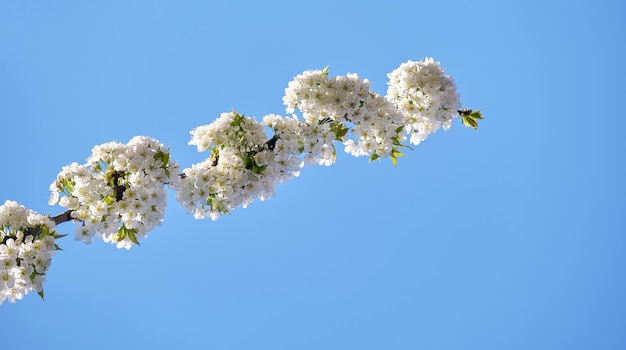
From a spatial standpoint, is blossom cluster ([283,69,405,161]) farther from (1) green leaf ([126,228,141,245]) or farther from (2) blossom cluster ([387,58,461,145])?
(1) green leaf ([126,228,141,245])

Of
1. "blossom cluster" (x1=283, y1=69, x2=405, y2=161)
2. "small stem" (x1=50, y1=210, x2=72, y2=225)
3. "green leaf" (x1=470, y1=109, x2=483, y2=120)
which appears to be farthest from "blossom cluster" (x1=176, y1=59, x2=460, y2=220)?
"small stem" (x1=50, y1=210, x2=72, y2=225)

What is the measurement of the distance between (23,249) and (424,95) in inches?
173

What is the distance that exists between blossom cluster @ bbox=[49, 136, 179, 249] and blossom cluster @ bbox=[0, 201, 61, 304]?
0.28 meters

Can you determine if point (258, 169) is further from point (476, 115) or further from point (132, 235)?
point (476, 115)

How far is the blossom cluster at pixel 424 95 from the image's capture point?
610 cm

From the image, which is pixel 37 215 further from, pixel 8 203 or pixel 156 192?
pixel 156 192

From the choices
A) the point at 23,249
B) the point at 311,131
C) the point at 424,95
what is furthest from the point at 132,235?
the point at 424,95

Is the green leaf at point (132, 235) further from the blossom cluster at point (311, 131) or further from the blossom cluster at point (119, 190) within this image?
the blossom cluster at point (311, 131)

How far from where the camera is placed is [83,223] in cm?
500

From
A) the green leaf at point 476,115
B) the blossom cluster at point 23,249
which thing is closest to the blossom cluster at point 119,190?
the blossom cluster at point 23,249

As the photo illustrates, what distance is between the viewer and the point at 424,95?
620 cm

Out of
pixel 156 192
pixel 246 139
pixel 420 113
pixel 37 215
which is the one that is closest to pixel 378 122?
pixel 420 113

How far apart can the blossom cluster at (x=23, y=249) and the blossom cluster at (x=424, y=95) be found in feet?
12.8

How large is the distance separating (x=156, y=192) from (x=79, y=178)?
73cm
